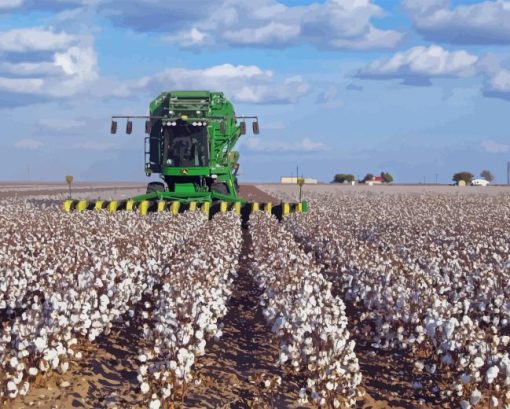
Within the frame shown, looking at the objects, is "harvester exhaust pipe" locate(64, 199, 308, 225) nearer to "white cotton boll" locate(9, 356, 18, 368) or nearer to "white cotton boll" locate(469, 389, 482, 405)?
"white cotton boll" locate(9, 356, 18, 368)

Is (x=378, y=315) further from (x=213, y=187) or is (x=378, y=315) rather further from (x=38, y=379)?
(x=213, y=187)

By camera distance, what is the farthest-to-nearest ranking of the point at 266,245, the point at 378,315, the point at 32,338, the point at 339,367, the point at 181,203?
the point at 181,203, the point at 266,245, the point at 378,315, the point at 32,338, the point at 339,367

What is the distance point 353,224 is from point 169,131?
7.29 m

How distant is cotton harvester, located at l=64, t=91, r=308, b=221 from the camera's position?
1134 inches

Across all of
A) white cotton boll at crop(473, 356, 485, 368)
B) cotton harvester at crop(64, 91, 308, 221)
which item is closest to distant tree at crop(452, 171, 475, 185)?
cotton harvester at crop(64, 91, 308, 221)

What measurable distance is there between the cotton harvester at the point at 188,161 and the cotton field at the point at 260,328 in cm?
1247

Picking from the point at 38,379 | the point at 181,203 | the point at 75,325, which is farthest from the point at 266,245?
the point at 181,203

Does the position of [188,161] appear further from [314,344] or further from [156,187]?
[314,344]

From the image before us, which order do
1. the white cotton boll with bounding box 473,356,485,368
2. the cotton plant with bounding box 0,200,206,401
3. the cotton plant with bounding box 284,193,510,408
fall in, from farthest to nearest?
the cotton plant with bounding box 0,200,206,401, the cotton plant with bounding box 284,193,510,408, the white cotton boll with bounding box 473,356,485,368

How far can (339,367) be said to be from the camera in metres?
7.89

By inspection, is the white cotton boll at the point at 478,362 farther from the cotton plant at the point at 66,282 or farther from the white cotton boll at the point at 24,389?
the white cotton boll at the point at 24,389

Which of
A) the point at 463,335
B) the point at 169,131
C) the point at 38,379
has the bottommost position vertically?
the point at 38,379

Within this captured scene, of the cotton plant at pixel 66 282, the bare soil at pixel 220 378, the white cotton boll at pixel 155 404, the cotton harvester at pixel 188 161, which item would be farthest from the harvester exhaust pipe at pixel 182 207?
the white cotton boll at pixel 155 404

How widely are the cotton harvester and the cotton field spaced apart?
12473mm
